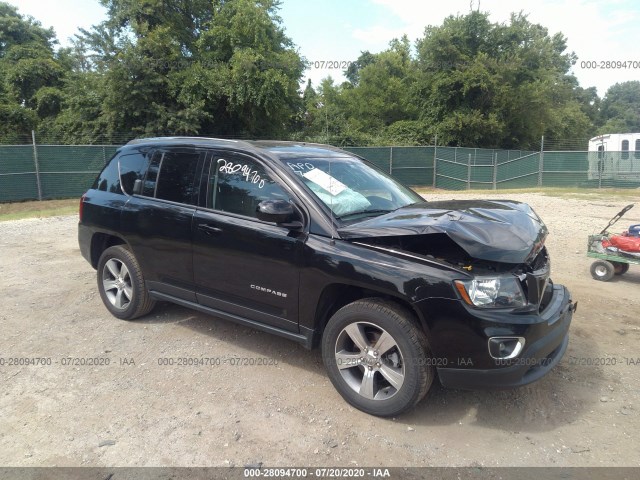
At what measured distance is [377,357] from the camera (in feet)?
10.8

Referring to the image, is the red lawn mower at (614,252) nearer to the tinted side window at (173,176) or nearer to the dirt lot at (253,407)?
the dirt lot at (253,407)

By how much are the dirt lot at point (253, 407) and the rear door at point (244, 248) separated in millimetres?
547

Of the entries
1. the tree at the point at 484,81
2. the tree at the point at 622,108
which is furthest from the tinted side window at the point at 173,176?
the tree at the point at 622,108

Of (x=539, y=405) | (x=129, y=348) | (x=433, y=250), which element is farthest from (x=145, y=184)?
(x=539, y=405)

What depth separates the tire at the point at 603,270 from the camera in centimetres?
650

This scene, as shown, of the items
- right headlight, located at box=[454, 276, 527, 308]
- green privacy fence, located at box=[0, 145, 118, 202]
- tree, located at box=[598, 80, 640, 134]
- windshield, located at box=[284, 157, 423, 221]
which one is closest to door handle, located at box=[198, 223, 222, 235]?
windshield, located at box=[284, 157, 423, 221]

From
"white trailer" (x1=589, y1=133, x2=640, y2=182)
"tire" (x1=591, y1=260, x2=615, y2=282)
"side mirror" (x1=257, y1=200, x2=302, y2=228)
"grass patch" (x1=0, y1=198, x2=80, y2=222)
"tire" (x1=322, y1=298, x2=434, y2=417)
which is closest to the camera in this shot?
"tire" (x1=322, y1=298, x2=434, y2=417)

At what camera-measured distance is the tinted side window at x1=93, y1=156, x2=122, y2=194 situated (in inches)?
200

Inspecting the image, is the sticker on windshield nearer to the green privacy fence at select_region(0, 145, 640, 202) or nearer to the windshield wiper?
the windshield wiper

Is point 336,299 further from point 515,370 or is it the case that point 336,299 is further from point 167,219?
point 167,219

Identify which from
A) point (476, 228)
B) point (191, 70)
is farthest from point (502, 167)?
point (476, 228)

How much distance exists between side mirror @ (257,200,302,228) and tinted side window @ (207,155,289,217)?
215 millimetres

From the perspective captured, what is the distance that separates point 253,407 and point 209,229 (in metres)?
1.47

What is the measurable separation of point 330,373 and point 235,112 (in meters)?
22.8
